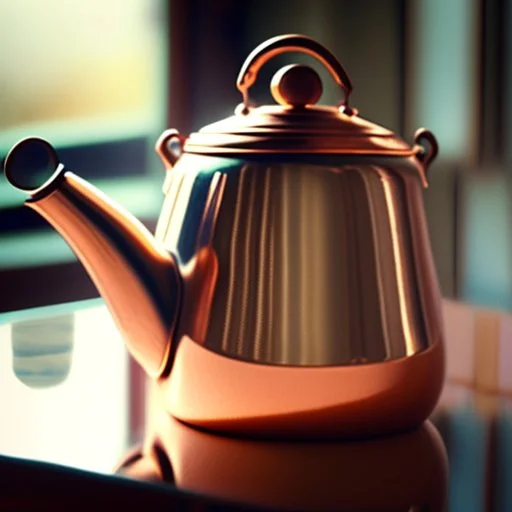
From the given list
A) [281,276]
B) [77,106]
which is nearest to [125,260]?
[281,276]

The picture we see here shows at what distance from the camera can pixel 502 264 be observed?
0.95 meters

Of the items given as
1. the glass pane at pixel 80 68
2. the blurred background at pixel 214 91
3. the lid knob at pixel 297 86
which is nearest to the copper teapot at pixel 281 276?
the lid knob at pixel 297 86

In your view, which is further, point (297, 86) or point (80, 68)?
point (80, 68)

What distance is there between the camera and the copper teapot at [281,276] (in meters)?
0.58

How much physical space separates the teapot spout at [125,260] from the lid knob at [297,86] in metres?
0.12

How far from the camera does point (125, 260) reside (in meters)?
0.62

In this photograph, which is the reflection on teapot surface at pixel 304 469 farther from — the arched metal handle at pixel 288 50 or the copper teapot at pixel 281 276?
the arched metal handle at pixel 288 50

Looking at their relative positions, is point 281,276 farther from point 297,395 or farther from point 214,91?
point 214,91

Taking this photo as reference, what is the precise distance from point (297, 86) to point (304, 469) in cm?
23

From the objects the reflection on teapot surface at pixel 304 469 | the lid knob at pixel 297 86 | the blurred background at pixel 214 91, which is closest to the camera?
the reflection on teapot surface at pixel 304 469

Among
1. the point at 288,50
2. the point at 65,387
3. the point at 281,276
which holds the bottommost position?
the point at 65,387

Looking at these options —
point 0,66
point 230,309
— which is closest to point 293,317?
point 230,309

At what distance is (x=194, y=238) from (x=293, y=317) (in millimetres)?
81

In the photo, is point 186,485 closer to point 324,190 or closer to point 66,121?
point 324,190
